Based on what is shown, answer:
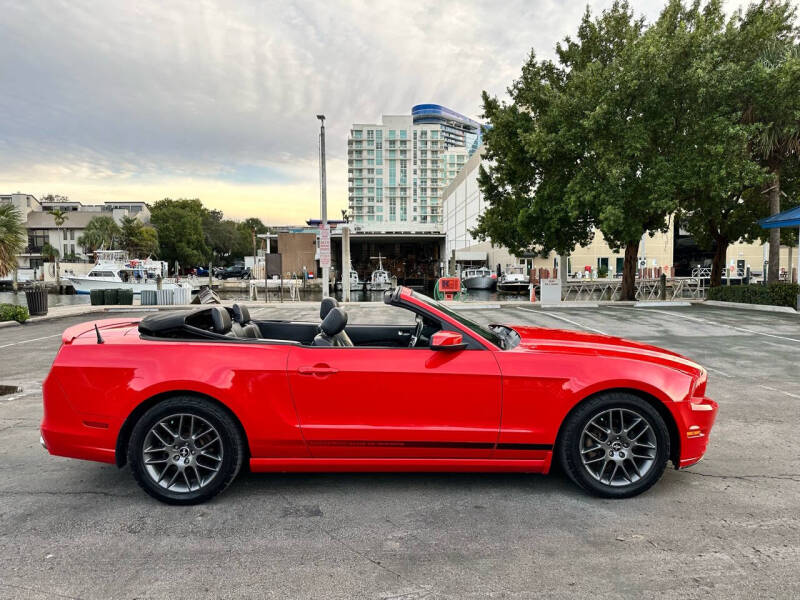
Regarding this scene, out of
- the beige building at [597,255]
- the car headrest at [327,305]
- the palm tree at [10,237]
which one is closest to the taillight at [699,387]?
the car headrest at [327,305]

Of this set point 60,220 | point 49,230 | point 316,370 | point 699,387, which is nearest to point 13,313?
point 316,370

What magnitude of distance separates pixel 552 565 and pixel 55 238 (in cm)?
9565

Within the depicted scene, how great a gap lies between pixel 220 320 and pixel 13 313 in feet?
54.9

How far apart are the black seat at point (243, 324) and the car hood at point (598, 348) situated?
7.17 ft

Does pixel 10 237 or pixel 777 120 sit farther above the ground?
pixel 777 120

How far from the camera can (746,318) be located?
1557cm

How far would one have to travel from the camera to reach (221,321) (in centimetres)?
382

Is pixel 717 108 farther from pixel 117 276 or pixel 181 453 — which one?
pixel 117 276

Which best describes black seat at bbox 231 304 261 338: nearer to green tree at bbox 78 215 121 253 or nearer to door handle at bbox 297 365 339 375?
door handle at bbox 297 365 339 375

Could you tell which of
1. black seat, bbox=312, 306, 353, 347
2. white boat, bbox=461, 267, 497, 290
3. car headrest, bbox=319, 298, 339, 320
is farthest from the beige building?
black seat, bbox=312, 306, 353, 347

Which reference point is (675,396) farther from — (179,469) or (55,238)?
(55,238)

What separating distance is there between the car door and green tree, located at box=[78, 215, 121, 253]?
77.1 meters

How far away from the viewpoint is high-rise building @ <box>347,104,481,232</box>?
132m

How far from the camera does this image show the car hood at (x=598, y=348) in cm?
364
